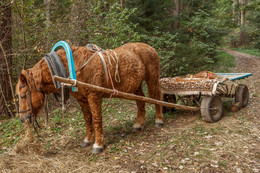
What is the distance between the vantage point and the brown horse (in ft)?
11.6

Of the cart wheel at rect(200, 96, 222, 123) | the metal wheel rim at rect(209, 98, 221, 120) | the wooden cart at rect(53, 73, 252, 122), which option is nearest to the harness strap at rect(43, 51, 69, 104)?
the wooden cart at rect(53, 73, 252, 122)

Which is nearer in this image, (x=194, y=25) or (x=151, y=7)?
(x=151, y=7)

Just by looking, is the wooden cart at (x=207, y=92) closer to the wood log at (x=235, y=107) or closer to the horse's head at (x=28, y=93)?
the wood log at (x=235, y=107)

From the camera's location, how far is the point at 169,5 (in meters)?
9.87

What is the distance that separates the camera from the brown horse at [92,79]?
354cm

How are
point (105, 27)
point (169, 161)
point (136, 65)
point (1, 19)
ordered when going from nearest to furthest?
point (169, 161)
point (136, 65)
point (1, 19)
point (105, 27)

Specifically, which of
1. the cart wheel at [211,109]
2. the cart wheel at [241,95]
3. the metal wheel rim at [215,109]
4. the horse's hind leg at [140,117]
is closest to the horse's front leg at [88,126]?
the horse's hind leg at [140,117]

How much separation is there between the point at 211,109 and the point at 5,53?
586 centimetres

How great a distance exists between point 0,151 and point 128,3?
7801 millimetres

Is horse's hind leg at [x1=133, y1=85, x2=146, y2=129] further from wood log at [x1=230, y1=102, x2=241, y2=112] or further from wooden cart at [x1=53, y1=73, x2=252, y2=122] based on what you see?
wood log at [x1=230, y1=102, x2=241, y2=112]

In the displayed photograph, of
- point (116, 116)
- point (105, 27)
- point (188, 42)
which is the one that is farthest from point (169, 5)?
point (116, 116)

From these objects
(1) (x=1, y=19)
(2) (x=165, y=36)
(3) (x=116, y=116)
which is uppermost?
(1) (x=1, y=19)

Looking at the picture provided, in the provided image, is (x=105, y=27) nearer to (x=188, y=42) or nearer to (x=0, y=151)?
(x=0, y=151)

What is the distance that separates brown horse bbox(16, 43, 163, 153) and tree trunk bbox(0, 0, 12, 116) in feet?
9.95
